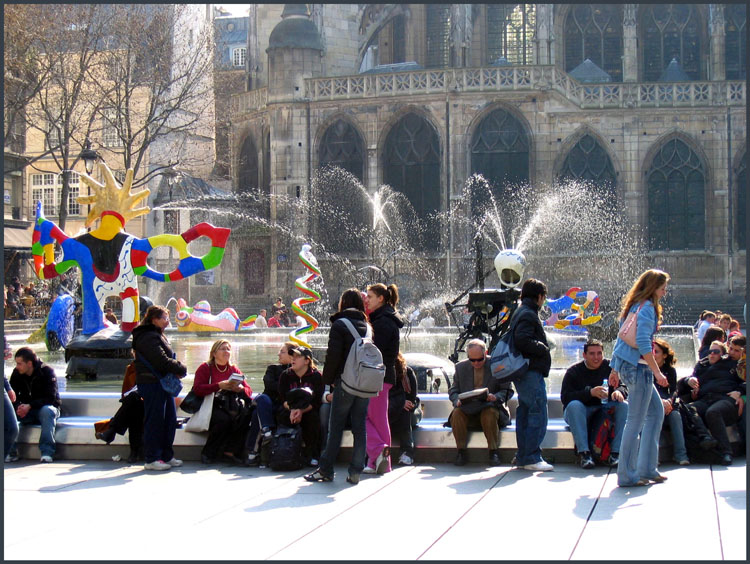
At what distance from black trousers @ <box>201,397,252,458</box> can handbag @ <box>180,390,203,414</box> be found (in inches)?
5.8

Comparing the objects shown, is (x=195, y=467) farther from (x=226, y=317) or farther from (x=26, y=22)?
(x=26, y=22)

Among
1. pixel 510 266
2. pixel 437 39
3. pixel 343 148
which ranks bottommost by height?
pixel 510 266

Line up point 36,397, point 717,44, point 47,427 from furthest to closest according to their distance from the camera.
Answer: point 717,44, point 36,397, point 47,427

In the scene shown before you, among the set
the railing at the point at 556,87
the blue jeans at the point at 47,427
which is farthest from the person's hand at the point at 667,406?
the railing at the point at 556,87

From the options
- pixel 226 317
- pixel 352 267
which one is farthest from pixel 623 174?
pixel 226 317

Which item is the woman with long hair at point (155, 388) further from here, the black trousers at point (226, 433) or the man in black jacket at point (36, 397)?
the man in black jacket at point (36, 397)

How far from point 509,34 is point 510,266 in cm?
3702

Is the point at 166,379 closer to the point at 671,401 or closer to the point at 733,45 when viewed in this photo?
the point at 671,401

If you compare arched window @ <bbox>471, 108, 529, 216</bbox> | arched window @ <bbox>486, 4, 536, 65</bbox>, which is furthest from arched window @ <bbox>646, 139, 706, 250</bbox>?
arched window @ <bbox>486, 4, 536, 65</bbox>

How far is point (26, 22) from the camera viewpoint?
105 ft

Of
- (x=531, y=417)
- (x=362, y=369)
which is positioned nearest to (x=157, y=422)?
(x=362, y=369)

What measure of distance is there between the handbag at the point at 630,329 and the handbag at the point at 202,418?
11.8ft

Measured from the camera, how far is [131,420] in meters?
9.47

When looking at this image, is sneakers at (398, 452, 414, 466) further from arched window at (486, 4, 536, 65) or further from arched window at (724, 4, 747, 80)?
arched window at (486, 4, 536, 65)
